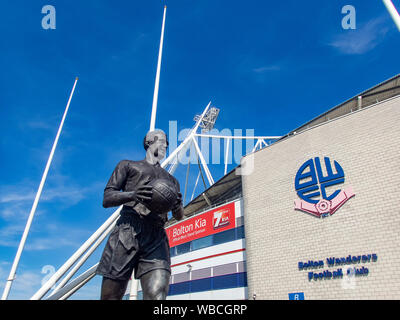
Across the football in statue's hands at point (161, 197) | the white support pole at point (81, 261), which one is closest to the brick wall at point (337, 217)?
the white support pole at point (81, 261)

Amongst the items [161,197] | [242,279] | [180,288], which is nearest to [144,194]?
[161,197]

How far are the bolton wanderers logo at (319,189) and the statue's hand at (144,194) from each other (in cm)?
1602

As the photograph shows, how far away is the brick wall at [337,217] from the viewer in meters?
14.4

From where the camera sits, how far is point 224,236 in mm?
23031

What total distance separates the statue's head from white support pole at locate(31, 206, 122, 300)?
10767 millimetres

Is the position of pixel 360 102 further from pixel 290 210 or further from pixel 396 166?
pixel 290 210

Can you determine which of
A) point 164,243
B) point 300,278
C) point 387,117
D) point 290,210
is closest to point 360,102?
point 387,117

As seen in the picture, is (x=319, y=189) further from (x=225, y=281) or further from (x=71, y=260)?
(x=71, y=260)

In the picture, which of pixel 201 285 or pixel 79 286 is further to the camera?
pixel 201 285

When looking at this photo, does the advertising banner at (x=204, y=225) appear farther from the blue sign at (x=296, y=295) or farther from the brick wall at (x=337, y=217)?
the blue sign at (x=296, y=295)

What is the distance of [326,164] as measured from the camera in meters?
17.8

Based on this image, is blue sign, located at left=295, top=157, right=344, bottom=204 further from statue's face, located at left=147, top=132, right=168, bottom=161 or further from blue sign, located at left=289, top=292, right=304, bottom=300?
statue's face, located at left=147, top=132, right=168, bottom=161

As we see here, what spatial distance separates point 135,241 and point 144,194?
0.57 meters
